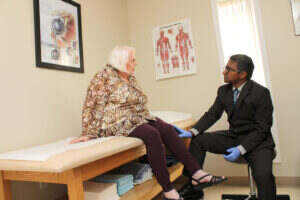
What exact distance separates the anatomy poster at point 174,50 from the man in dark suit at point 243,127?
809 millimetres

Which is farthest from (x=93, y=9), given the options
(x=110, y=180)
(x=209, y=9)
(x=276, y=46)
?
(x=276, y=46)

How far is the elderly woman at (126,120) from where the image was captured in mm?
1479

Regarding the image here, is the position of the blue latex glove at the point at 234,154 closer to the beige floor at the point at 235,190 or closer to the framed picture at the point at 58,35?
the beige floor at the point at 235,190

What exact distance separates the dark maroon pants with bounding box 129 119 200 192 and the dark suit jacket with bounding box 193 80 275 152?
31cm

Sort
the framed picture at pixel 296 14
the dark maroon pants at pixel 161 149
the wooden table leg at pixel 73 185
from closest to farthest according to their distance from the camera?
the wooden table leg at pixel 73 185
the dark maroon pants at pixel 161 149
the framed picture at pixel 296 14

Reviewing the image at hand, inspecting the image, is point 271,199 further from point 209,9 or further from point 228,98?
point 209,9

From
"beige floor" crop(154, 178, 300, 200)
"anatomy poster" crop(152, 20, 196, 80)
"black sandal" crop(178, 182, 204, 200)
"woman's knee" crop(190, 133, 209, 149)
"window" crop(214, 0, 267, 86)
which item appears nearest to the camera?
"black sandal" crop(178, 182, 204, 200)

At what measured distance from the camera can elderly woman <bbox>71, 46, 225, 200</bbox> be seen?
148 cm

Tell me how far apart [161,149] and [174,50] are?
5.03 ft

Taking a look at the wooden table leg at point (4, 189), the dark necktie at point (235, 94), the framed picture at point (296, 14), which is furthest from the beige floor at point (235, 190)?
the framed picture at point (296, 14)

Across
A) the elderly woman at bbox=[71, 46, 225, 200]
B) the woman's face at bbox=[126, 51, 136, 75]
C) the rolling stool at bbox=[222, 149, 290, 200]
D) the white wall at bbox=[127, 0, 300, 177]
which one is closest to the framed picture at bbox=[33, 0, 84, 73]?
the elderly woman at bbox=[71, 46, 225, 200]

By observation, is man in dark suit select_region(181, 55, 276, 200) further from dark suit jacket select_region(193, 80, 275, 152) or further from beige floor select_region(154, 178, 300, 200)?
beige floor select_region(154, 178, 300, 200)

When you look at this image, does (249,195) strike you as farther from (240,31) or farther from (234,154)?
(240,31)

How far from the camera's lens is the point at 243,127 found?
1.72 m
